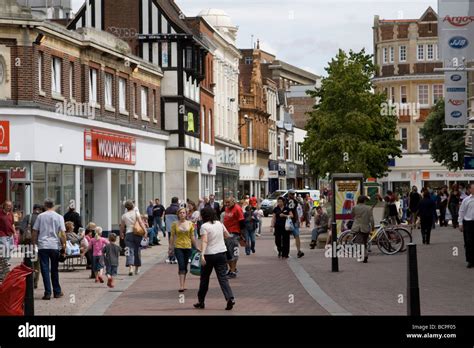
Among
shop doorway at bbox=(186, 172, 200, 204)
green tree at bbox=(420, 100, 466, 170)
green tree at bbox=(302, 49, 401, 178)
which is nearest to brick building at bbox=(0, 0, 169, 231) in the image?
green tree at bbox=(302, 49, 401, 178)

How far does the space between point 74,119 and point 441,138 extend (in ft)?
166

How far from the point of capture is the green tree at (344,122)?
51.9 meters

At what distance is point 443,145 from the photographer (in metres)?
86.1

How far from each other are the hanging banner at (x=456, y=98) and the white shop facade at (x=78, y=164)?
13.3 meters

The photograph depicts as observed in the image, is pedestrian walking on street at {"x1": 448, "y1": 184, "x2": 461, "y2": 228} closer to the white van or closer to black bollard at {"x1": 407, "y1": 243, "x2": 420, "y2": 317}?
the white van

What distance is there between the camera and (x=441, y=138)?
3393 inches

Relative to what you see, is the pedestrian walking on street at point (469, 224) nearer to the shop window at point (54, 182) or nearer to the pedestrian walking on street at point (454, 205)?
the shop window at point (54, 182)

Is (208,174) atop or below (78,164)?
atop

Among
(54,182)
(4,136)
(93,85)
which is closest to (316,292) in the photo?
(4,136)

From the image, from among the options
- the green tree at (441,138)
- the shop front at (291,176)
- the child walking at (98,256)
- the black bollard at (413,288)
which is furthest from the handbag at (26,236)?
the shop front at (291,176)

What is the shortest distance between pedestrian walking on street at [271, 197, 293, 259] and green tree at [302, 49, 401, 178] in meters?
20.3

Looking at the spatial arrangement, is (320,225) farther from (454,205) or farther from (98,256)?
(98,256)
